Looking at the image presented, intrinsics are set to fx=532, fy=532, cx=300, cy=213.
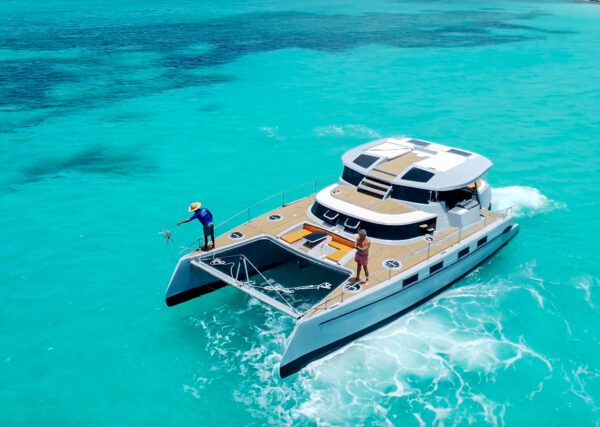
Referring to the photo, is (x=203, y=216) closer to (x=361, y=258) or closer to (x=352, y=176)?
(x=361, y=258)

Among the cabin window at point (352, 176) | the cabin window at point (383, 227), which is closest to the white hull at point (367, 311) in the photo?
the cabin window at point (383, 227)

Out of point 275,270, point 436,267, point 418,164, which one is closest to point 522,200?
point 418,164

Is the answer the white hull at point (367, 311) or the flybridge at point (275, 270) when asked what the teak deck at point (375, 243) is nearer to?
the white hull at point (367, 311)

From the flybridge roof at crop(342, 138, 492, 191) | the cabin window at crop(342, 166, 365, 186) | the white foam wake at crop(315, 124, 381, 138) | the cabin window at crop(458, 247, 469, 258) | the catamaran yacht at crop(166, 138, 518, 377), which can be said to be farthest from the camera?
the white foam wake at crop(315, 124, 381, 138)

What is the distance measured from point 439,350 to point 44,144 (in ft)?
107

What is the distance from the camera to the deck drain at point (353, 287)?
63.2 feet

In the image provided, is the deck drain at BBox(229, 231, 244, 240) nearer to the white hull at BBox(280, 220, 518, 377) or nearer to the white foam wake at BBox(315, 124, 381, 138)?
the white hull at BBox(280, 220, 518, 377)

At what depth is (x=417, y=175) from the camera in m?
23.4

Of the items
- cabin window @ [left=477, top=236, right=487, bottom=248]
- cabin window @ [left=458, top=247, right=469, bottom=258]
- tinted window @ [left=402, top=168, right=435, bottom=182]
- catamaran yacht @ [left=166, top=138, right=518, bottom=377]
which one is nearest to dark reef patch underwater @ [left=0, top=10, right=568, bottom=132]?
catamaran yacht @ [left=166, top=138, right=518, bottom=377]

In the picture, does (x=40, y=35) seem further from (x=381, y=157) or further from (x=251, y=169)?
(x=381, y=157)

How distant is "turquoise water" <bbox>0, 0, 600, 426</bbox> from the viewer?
18047 mm

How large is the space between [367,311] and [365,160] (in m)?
8.21

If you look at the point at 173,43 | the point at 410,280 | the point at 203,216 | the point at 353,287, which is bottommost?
the point at 410,280

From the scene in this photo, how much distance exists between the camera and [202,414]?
17344mm
